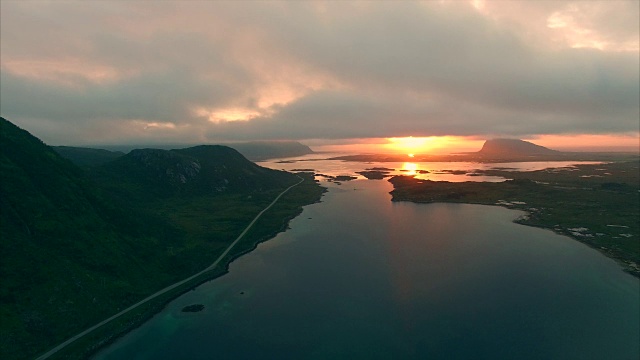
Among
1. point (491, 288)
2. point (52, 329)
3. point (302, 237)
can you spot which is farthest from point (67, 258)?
point (491, 288)

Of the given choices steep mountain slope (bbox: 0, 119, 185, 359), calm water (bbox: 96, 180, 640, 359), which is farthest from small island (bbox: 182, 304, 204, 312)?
steep mountain slope (bbox: 0, 119, 185, 359)

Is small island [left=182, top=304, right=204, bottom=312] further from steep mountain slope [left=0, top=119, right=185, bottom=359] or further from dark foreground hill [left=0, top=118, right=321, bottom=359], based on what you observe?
steep mountain slope [left=0, top=119, right=185, bottom=359]

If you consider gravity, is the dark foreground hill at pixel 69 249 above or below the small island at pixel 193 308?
above

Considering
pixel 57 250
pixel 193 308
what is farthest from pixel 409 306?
pixel 57 250

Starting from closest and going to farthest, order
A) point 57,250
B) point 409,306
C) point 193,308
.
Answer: point 409,306
point 193,308
point 57,250

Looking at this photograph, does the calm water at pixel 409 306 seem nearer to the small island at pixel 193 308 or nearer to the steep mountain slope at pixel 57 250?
the small island at pixel 193 308

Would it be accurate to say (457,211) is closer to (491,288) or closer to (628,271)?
(628,271)

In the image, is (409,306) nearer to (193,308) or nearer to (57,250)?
(193,308)

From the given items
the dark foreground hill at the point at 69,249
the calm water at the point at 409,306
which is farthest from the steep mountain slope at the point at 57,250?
the calm water at the point at 409,306
